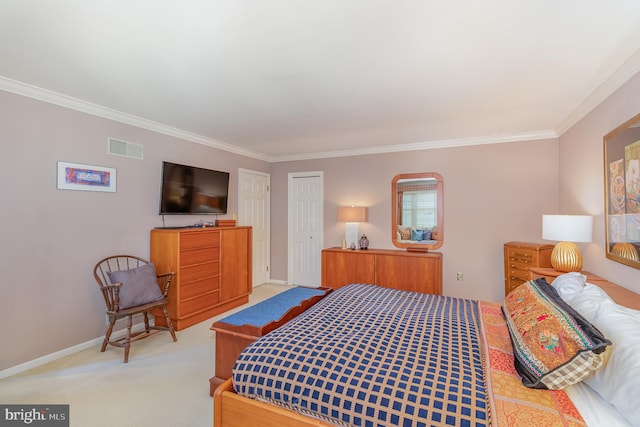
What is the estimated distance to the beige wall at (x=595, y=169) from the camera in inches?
83.0

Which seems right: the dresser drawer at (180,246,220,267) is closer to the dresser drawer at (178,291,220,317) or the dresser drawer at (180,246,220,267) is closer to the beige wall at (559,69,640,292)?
the dresser drawer at (178,291,220,317)

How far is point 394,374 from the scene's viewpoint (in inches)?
51.8

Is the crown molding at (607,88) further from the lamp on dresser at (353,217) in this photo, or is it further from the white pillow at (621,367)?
the lamp on dresser at (353,217)

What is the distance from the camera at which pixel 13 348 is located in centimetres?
247

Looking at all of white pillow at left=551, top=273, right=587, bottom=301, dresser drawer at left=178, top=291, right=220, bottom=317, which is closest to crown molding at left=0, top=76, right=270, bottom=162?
dresser drawer at left=178, top=291, right=220, bottom=317

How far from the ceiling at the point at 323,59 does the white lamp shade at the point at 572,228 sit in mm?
1076

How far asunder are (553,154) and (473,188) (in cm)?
102

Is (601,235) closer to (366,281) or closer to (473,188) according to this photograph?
(473,188)

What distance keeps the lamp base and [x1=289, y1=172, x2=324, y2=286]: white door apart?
131 inches

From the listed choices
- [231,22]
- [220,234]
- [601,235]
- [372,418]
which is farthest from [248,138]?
[601,235]

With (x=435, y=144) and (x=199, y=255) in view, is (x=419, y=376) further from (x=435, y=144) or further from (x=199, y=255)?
(x=435, y=144)

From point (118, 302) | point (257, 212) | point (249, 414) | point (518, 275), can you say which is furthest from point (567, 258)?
point (257, 212)

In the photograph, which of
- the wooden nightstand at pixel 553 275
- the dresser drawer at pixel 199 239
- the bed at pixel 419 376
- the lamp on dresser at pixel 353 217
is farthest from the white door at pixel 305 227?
the bed at pixel 419 376

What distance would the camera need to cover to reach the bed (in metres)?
1.10
